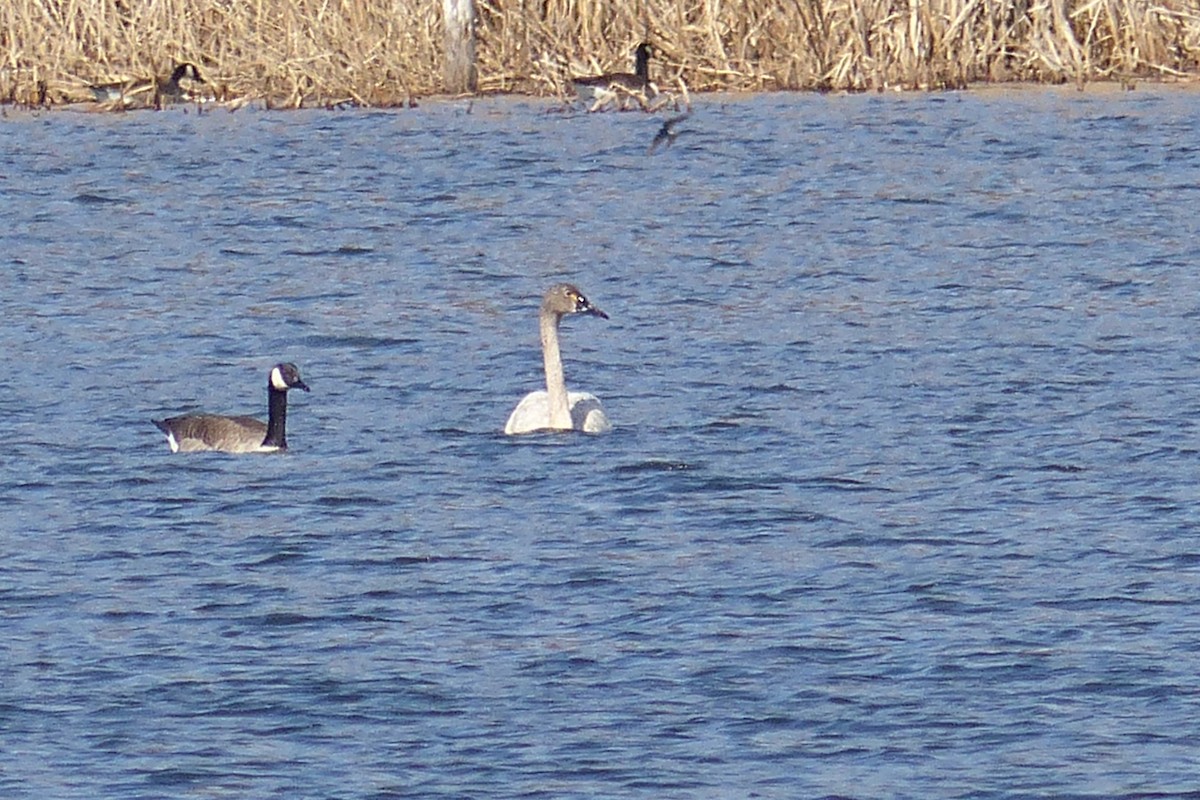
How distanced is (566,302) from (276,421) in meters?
1.98

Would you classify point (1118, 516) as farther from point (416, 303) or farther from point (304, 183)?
point (304, 183)

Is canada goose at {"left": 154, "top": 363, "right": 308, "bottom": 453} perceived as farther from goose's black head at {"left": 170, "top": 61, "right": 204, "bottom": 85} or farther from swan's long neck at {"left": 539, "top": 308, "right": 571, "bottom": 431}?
goose's black head at {"left": 170, "top": 61, "right": 204, "bottom": 85}

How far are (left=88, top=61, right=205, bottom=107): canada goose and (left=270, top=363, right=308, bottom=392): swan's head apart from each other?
49.5 feet

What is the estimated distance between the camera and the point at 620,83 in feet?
86.8

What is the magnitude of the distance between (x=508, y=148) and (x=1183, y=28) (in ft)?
24.0

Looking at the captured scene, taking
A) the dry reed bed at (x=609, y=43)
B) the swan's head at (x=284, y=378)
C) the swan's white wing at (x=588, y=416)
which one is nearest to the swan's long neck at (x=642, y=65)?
Result: the dry reed bed at (x=609, y=43)

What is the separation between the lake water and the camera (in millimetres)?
7512

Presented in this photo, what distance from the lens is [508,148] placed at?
2517cm

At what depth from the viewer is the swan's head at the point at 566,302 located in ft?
44.8

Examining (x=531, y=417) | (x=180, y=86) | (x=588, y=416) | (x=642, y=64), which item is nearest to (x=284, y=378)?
(x=531, y=417)

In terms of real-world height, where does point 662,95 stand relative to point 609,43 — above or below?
below

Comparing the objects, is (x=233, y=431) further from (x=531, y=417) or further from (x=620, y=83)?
(x=620, y=83)

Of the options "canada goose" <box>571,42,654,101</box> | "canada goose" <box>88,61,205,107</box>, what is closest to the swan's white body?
"canada goose" <box>571,42,654,101</box>

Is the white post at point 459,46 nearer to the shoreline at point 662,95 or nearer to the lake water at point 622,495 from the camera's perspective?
the shoreline at point 662,95
